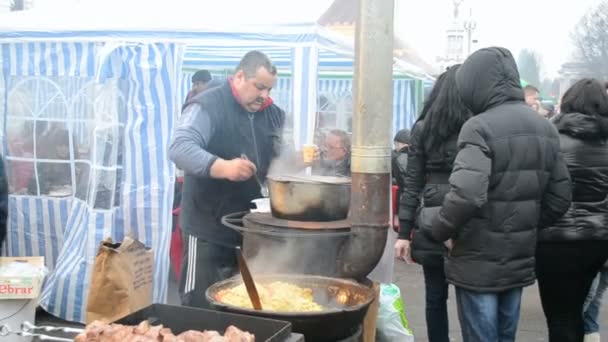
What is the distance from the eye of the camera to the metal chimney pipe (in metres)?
3.32

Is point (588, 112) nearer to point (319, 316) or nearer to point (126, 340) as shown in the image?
point (319, 316)

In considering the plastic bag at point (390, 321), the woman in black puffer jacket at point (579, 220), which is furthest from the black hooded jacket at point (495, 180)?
the plastic bag at point (390, 321)

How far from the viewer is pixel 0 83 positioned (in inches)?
233

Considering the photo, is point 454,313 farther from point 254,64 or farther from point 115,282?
point 254,64

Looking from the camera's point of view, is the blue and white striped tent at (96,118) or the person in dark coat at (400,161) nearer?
the blue and white striped tent at (96,118)

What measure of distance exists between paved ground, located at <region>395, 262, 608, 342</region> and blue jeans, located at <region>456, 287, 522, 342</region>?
1921 millimetres

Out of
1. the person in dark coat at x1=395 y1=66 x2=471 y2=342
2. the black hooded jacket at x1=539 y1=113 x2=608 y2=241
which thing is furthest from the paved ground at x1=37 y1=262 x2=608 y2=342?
the black hooded jacket at x1=539 y1=113 x2=608 y2=241

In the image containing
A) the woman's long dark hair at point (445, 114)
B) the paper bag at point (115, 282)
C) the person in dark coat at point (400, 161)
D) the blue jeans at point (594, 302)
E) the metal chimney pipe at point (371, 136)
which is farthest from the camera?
the person in dark coat at point (400, 161)

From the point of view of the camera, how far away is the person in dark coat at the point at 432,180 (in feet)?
12.4

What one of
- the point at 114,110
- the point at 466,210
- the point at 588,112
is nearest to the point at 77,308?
the point at 114,110

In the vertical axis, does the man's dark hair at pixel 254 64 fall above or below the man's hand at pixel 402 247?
above

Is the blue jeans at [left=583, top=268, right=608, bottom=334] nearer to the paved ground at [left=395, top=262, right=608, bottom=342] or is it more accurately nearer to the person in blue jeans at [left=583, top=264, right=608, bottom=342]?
the person in blue jeans at [left=583, top=264, right=608, bottom=342]

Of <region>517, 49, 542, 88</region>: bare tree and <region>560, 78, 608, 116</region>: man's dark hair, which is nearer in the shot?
<region>560, 78, 608, 116</region>: man's dark hair

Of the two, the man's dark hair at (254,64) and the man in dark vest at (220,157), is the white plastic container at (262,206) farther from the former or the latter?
the man's dark hair at (254,64)
